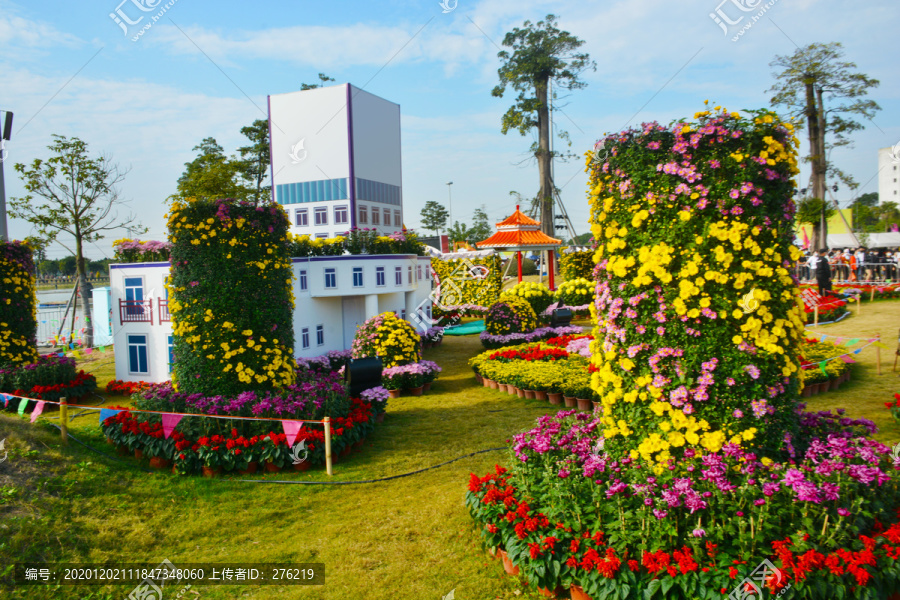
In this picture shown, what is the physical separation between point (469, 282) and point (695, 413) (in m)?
21.5

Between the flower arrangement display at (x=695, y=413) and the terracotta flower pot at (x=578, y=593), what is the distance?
8 cm

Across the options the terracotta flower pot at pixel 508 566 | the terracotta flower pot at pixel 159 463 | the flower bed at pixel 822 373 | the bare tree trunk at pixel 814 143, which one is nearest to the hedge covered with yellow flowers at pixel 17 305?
the terracotta flower pot at pixel 159 463

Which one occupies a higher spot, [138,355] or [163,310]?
[163,310]

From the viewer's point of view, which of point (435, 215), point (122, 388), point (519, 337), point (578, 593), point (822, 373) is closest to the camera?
point (578, 593)

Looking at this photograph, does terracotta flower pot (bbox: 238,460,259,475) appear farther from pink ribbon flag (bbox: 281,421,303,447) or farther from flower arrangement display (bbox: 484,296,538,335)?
flower arrangement display (bbox: 484,296,538,335)

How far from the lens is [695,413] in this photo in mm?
4609

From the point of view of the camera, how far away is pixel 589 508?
14.6 ft

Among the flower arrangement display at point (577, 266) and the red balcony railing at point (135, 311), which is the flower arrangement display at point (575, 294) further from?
the red balcony railing at point (135, 311)

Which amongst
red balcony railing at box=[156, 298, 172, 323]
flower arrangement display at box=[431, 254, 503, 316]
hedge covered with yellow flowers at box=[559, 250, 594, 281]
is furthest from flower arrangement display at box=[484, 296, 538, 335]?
hedge covered with yellow flowers at box=[559, 250, 594, 281]

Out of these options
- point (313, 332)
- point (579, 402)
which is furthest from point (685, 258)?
point (313, 332)

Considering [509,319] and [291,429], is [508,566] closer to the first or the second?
[291,429]

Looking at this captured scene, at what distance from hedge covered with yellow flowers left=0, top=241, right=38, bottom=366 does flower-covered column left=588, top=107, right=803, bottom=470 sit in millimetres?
14845

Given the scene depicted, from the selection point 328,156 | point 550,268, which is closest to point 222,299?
point 550,268

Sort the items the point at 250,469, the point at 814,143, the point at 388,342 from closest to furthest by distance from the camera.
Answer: the point at 250,469
the point at 388,342
the point at 814,143
